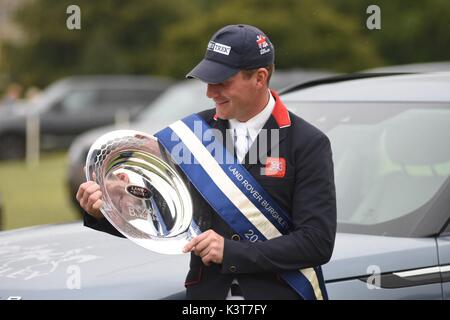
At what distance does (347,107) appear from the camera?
437 cm

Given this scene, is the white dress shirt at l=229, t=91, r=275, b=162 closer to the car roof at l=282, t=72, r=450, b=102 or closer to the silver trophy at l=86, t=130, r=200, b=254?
the silver trophy at l=86, t=130, r=200, b=254

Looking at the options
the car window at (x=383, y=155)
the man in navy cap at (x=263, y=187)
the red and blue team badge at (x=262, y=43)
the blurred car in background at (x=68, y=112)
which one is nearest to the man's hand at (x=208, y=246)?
the man in navy cap at (x=263, y=187)

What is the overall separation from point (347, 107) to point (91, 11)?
167ft

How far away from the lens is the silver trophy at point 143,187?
9.61 ft

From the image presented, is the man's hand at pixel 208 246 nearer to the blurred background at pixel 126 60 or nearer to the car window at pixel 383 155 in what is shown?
the car window at pixel 383 155

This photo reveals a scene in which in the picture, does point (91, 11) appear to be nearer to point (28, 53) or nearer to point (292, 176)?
point (28, 53)

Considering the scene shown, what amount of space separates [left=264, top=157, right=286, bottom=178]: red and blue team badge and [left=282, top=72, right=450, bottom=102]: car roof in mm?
1479

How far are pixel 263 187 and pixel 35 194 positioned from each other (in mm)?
11504

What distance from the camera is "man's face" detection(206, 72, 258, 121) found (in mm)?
2875

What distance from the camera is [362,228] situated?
3.81m

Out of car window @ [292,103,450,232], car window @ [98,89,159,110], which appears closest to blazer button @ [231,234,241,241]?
car window @ [292,103,450,232]

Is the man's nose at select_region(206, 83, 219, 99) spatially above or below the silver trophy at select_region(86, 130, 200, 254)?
above

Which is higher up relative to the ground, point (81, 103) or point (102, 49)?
point (102, 49)
